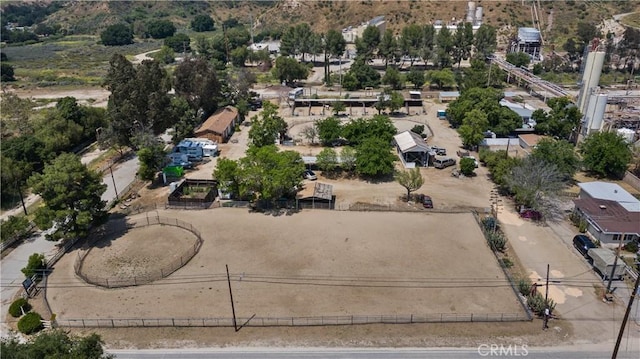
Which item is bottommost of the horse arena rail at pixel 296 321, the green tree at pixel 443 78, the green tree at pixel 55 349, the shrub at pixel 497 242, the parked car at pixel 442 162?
the horse arena rail at pixel 296 321

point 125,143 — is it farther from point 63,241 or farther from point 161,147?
point 63,241

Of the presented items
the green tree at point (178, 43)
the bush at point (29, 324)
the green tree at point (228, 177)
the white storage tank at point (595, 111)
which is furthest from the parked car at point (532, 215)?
the green tree at point (178, 43)

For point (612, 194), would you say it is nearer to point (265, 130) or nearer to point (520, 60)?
point (265, 130)

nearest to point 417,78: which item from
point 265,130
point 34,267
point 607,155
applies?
point 265,130

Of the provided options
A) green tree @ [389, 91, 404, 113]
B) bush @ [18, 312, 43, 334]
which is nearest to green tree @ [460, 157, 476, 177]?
green tree @ [389, 91, 404, 113]

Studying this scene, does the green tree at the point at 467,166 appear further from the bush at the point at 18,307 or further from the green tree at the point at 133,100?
the bush at the point at 18,307

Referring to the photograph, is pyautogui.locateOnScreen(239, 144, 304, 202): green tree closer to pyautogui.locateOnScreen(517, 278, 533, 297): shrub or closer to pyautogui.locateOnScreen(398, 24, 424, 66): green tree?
pyautogui.locateOnScreen(517, 278, 533, 297): shrub
